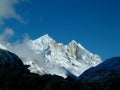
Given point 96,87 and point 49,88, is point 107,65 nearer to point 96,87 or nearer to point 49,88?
point 96,87

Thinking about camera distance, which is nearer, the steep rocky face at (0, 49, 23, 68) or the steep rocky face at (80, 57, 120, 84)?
the steep rocky face at (80, 57, 120, 84)

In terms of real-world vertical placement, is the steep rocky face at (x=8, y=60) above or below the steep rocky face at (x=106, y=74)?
above

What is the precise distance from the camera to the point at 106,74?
73625 millimetres

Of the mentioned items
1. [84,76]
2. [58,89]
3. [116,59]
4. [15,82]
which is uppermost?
[116,59]

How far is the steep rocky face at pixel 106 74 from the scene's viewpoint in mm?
71500

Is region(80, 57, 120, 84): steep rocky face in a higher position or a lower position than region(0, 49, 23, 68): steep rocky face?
lower

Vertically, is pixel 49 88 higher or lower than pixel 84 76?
lower

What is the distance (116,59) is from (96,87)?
21307 mm

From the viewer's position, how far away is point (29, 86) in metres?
71.0

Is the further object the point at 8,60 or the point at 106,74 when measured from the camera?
the point at 8,60

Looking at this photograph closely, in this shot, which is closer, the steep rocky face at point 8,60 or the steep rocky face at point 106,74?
the steep rocky face at point 106,74

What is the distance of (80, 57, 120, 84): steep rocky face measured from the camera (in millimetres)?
71500

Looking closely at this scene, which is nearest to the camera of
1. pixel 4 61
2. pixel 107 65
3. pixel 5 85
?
pixel 5 85

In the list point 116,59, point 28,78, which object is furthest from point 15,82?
point 116,59
